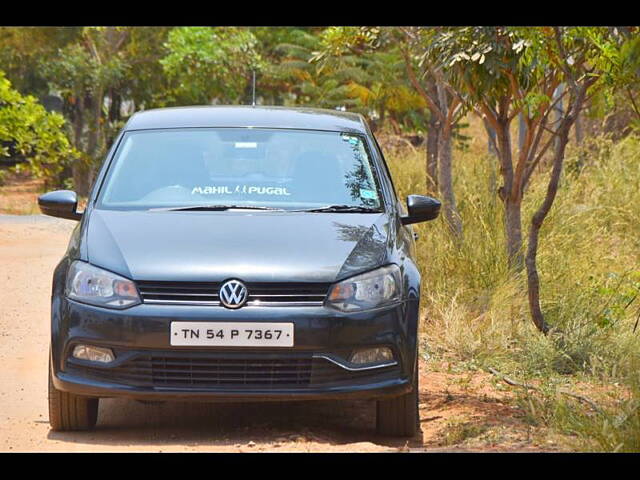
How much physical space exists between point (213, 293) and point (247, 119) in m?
2.01

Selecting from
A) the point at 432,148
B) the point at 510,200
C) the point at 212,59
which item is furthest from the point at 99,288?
the point at 212,59

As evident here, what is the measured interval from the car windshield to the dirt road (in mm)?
1136

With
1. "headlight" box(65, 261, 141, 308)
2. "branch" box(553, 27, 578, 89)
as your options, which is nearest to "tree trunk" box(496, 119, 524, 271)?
"branch" box(553, 27, 578, 89)

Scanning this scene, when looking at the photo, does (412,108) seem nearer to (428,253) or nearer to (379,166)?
(428,253)

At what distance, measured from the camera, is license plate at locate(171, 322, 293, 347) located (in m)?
5.88

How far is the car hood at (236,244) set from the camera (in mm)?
5996

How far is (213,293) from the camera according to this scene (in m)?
5.95

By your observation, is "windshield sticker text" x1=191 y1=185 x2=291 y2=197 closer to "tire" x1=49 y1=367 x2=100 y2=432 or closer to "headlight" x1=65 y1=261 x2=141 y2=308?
"headlight" x1=65 y1=261 x2=141 y2=308

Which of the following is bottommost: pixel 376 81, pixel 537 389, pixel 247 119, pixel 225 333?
pixel 537 389

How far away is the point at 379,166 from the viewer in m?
7.41

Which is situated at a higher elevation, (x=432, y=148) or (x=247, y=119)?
(x=247, y=119)

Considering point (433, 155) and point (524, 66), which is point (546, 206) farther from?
point (433, 155)

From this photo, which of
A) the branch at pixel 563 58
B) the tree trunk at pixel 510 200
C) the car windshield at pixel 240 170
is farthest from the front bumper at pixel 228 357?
the tree trunk at pixel 510 200

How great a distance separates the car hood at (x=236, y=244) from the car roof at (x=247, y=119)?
1.04 meters
